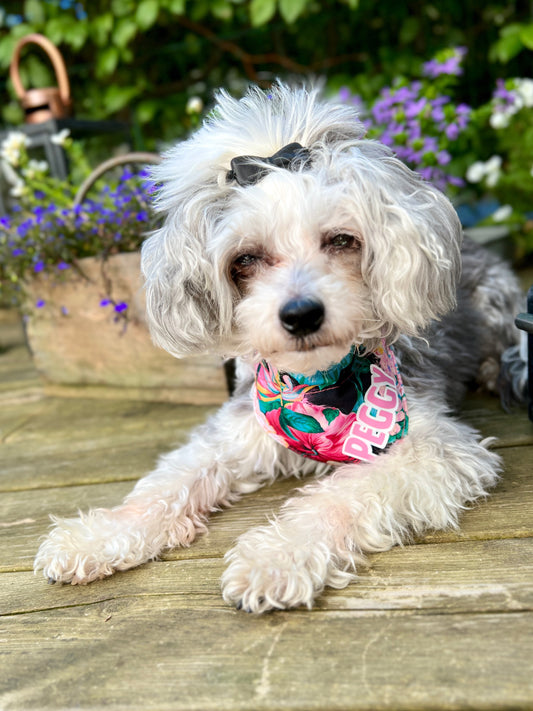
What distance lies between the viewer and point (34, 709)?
51.7 inches

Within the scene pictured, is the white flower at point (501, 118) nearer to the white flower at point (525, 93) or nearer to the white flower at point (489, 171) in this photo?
the white flower at point (525, 93)

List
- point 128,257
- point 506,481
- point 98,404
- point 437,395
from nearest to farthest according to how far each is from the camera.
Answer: point 506,481 < point 437,395 < point 128,257 < point 98,404

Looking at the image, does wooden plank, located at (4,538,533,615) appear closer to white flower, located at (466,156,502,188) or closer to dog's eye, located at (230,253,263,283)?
dog's eye, located at (230,253,263,283)

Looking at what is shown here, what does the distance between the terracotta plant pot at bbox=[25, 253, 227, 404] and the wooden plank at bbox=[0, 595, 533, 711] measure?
174cm

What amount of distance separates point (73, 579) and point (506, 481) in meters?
1.33

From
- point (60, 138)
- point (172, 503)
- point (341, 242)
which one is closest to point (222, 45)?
point (60, 138)

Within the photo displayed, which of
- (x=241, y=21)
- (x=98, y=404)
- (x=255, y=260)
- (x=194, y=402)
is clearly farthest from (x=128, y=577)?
(x=241, y=21)

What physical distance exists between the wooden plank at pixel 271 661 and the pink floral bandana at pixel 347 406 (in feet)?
1.96

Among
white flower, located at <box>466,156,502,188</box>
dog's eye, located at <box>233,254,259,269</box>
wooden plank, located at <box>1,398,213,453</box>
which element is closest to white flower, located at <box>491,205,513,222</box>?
white flower, located at <box>466,156,502,188</box>

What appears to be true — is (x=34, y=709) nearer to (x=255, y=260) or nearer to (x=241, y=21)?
(x=255, y=260)

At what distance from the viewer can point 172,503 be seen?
2008 mm

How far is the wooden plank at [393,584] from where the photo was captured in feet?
4.81

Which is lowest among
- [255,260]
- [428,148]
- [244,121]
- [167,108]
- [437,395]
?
[437,395]

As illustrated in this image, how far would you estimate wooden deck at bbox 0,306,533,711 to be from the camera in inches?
48.7
